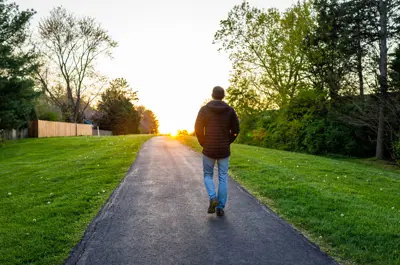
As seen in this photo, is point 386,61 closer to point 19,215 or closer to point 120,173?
point 120,173

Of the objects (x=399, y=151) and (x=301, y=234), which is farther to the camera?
(x=399, y=151)

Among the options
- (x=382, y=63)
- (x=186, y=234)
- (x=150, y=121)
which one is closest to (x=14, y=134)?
(x=382, y=63)

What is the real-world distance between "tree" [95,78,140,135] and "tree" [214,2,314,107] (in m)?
30.8

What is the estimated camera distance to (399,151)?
19.6 m

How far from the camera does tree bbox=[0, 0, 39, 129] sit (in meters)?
24.6

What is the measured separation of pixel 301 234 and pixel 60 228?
3772mm

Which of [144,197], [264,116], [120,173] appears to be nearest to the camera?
[144,197]

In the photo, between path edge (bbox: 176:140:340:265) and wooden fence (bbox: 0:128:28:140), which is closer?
path edge (bbox: 176:140:340:265)

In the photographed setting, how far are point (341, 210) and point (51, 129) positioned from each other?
37.2 m

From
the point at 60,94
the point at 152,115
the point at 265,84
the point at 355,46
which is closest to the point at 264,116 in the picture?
the point at 265,84

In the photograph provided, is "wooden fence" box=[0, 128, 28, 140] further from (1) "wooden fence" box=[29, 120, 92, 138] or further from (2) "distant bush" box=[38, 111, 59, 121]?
(2) "distant bush" box=[38, 111, 59, 121]

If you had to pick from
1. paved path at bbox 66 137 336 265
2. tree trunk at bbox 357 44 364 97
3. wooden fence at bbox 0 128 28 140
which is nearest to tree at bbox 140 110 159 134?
wooden fence at bbox 0 128 28 140

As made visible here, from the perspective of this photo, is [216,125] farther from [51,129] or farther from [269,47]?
[51,129]

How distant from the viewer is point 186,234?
196 inches
